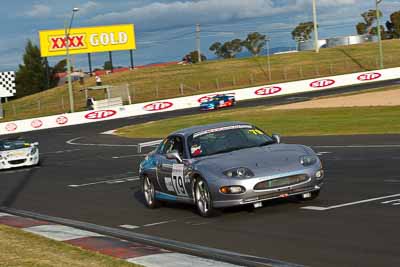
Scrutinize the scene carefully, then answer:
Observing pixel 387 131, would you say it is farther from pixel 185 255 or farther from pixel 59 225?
pixel 185 255

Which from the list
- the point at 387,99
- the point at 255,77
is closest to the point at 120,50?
the point at 255,77

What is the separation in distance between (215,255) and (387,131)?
61.8 ft

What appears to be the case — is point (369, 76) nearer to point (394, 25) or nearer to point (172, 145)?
point (172, 145)

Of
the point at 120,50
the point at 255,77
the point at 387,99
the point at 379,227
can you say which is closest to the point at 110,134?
the point at 387,99

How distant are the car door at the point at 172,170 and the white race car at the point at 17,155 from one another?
1508 cm

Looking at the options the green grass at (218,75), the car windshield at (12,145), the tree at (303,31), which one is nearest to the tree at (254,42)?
the tree at (303,31)

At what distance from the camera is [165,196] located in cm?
1302

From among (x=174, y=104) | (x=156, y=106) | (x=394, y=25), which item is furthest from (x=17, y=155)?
(x=394, y=25)

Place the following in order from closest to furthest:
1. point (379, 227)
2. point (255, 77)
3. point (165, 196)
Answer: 1. point (379, 227)
2. point (165, 196)
3. point (255, 77)

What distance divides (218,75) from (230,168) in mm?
87524

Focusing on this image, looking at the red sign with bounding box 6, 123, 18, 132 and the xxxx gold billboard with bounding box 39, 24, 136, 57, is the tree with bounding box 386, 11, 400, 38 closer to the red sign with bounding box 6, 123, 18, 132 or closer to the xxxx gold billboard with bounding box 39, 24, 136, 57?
the xxxx gold billboard with bounding box 39, 24, 136, 57

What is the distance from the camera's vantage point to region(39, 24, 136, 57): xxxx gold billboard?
324 ft

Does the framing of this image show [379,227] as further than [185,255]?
Yes

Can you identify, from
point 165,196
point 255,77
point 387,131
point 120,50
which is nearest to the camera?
point 165,196
